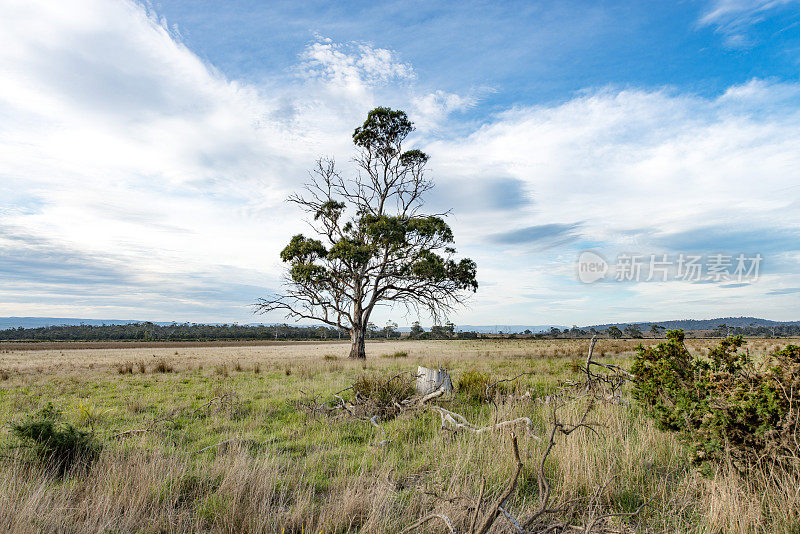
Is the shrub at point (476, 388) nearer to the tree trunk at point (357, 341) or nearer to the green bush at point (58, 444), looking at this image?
the green bush at point (58, 444)

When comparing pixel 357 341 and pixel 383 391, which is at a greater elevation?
pixel 357 341

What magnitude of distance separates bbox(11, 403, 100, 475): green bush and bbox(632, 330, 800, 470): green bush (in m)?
6.40

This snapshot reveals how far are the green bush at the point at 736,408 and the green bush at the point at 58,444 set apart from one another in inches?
252

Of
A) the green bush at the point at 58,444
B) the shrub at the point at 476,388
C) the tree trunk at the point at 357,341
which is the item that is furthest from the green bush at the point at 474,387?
the tree trunk at the point at 357,341

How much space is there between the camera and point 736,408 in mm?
3607

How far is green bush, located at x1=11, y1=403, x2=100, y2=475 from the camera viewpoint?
14.7ft

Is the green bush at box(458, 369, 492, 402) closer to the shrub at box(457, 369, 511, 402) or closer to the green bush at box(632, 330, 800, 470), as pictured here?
the shrub at box(457, 369, 511, 402)

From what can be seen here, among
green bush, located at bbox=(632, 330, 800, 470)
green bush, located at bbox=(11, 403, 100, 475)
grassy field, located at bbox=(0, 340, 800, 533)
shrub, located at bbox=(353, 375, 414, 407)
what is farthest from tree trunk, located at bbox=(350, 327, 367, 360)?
green bush, located at bbox=(632, 330, 800, 470)

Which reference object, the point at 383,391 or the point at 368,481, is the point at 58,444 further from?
the point at 383,391

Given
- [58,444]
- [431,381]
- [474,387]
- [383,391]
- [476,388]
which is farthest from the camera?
[474,387]

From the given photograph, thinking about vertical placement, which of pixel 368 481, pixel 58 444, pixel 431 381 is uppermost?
pixel 431 381

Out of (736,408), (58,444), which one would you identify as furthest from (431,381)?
(58,444)

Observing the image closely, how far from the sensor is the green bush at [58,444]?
448cm

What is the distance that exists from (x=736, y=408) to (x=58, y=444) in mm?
7021
